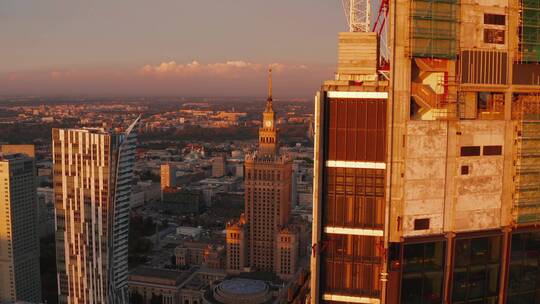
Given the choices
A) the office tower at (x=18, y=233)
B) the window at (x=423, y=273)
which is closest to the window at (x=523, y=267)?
the window at (x=423, y=273)

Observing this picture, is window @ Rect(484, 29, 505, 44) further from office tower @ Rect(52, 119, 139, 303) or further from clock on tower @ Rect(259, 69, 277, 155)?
clock on tower @ Rect(259, 69, 277, 155)

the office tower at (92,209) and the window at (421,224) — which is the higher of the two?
the window at (421,224)

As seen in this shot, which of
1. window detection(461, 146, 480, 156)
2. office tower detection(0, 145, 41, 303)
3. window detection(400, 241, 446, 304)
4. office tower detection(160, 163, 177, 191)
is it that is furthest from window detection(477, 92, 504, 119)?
office tower detection(160, 163, 177, 191)

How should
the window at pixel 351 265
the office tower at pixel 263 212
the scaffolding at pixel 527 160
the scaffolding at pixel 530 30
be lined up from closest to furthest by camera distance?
the window at pixel 351 265 < the scaffolding at pixel 530 30 < the scaffolding at pixel 527 160 < the office tower at pixel 263 212

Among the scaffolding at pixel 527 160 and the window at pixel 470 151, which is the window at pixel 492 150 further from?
the scaffolding at pixel 527 160

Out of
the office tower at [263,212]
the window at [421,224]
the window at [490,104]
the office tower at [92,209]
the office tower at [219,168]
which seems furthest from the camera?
the office tower at [219,168]

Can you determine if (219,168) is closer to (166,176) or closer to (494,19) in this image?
(166,176)
